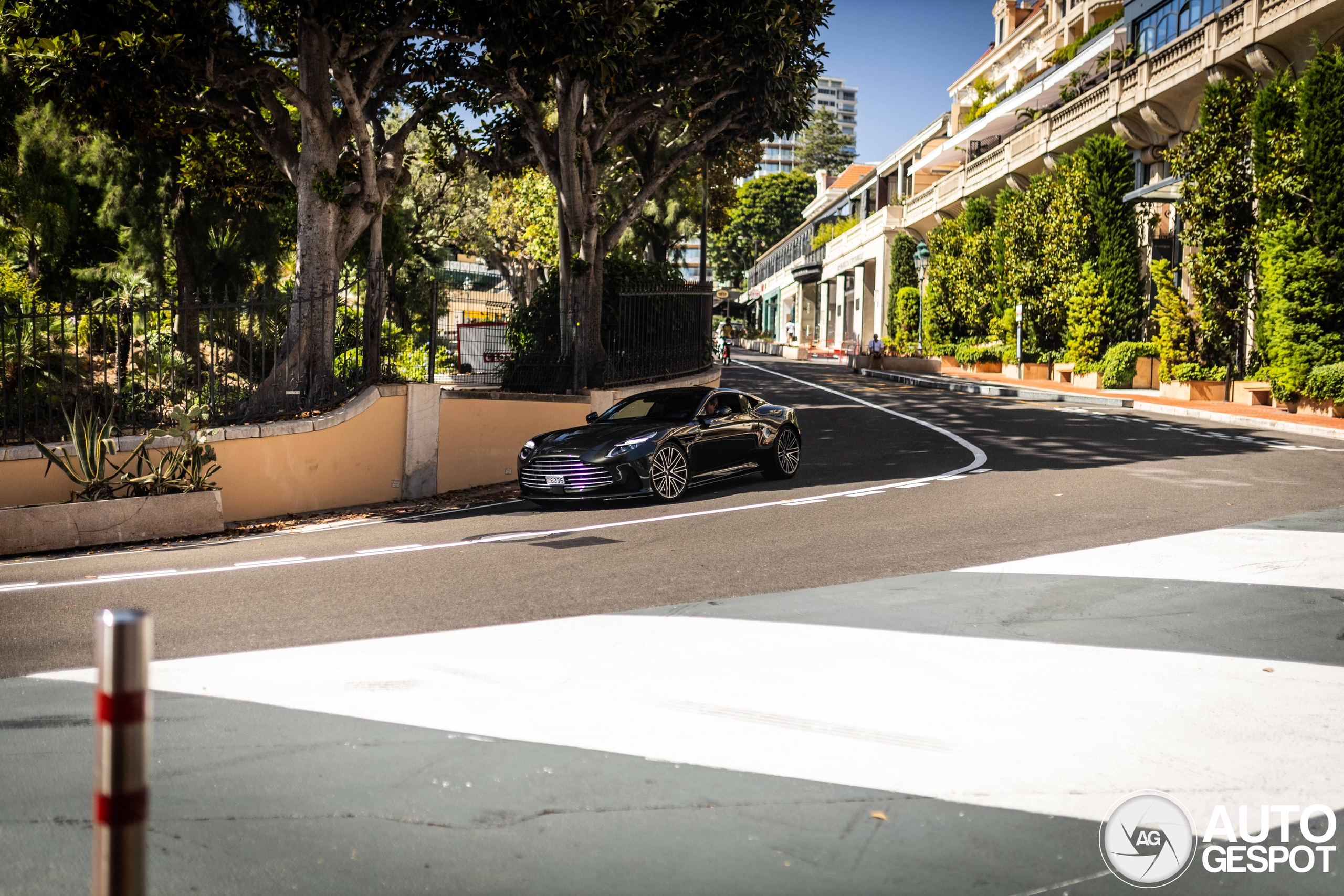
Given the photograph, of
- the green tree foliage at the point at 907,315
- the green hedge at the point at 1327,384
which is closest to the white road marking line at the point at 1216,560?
the green hedge at the point at 1327,384

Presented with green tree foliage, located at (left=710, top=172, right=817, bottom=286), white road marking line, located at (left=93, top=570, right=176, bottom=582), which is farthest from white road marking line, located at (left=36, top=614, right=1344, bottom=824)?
green tree foliage, located at (left=710, top=172, right=817, bottom=286)

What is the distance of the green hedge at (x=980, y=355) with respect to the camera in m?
44.7

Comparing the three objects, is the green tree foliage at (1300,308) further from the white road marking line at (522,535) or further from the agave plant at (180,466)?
the agave plant at (180,466)

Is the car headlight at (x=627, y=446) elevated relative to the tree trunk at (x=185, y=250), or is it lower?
lower

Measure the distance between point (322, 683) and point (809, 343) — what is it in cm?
8761

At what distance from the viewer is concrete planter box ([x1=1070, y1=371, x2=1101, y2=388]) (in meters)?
34.7

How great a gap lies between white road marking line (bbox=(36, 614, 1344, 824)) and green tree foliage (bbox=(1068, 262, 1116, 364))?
32220 millimetres

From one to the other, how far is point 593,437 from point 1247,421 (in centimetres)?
1612

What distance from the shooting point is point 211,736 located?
4.58m

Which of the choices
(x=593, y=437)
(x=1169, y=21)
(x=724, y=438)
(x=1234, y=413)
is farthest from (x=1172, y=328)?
(x=593, y=437)

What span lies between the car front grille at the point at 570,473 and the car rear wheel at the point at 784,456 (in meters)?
2.78

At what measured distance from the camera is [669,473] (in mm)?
12727

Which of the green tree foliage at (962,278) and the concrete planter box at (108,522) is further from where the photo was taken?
the green tree foliage at (962,278)

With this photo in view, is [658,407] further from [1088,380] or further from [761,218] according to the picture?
[761,218]
